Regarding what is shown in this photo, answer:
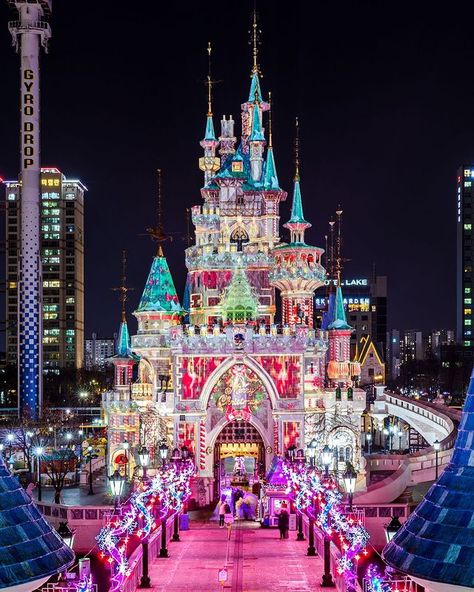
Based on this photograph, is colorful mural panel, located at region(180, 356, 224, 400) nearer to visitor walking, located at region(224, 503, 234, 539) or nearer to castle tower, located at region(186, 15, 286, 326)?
castle tower, located at region(186, 15, 286, 326)

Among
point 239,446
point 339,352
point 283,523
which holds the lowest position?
point 283,523

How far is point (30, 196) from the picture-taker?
72.2 metres

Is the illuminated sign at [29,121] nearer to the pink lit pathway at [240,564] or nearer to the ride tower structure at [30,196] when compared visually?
the ride tower structure at [30,196]

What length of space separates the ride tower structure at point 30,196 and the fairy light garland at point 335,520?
114 feet

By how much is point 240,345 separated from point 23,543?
45.1m

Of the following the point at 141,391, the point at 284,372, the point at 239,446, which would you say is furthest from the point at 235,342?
the point at 141,391

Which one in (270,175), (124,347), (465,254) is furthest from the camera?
(465,254)

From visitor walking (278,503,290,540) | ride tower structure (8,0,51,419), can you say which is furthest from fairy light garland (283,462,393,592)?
ride tower structure (8,0,51,419)

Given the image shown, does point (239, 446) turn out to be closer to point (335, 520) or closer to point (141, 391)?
point (141, 391)

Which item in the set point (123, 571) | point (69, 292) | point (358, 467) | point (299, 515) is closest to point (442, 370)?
point (69, 292)

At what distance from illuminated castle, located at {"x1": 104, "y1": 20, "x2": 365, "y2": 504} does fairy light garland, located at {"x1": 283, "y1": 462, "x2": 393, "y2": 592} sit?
11.8 meters

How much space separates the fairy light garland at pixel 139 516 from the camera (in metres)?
25.5

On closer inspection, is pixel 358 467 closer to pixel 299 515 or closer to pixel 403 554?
pixel 299 515

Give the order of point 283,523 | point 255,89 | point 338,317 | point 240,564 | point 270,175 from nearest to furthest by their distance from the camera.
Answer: point 240,564
point 283,523
point 270,175
point 338,317
point 255,89
